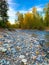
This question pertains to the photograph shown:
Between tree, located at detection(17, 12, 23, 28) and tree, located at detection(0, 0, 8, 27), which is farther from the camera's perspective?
tree, located at detection(17, 12, 23, 28)

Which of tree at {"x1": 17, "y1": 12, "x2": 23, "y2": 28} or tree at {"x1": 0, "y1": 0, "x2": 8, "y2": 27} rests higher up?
tree at {"x1": 0, "y1": 0, "x2": 8, "y2": 27}

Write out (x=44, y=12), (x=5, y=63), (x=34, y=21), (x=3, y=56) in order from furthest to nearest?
(x=34, y=21)
(x=44, y=12)
(x=3, y=56)
(x=5, y=63)

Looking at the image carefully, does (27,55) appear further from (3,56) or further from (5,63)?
(5,63)

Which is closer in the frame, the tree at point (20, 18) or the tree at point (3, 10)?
the tree at point (3, 10)

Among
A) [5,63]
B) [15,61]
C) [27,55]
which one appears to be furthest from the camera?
[27,55]

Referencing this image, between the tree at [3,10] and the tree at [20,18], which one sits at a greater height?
the tree at [3,10]

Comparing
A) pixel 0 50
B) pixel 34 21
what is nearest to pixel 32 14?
pixel 34 21

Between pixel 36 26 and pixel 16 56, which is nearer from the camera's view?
pixel 16 56

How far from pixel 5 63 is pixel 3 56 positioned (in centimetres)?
77

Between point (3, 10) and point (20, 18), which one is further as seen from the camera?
point (20, 18)

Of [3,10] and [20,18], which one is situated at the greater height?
[3,10]

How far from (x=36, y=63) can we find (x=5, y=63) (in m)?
1.02

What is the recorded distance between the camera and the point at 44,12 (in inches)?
1539

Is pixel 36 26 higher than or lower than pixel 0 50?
lower
